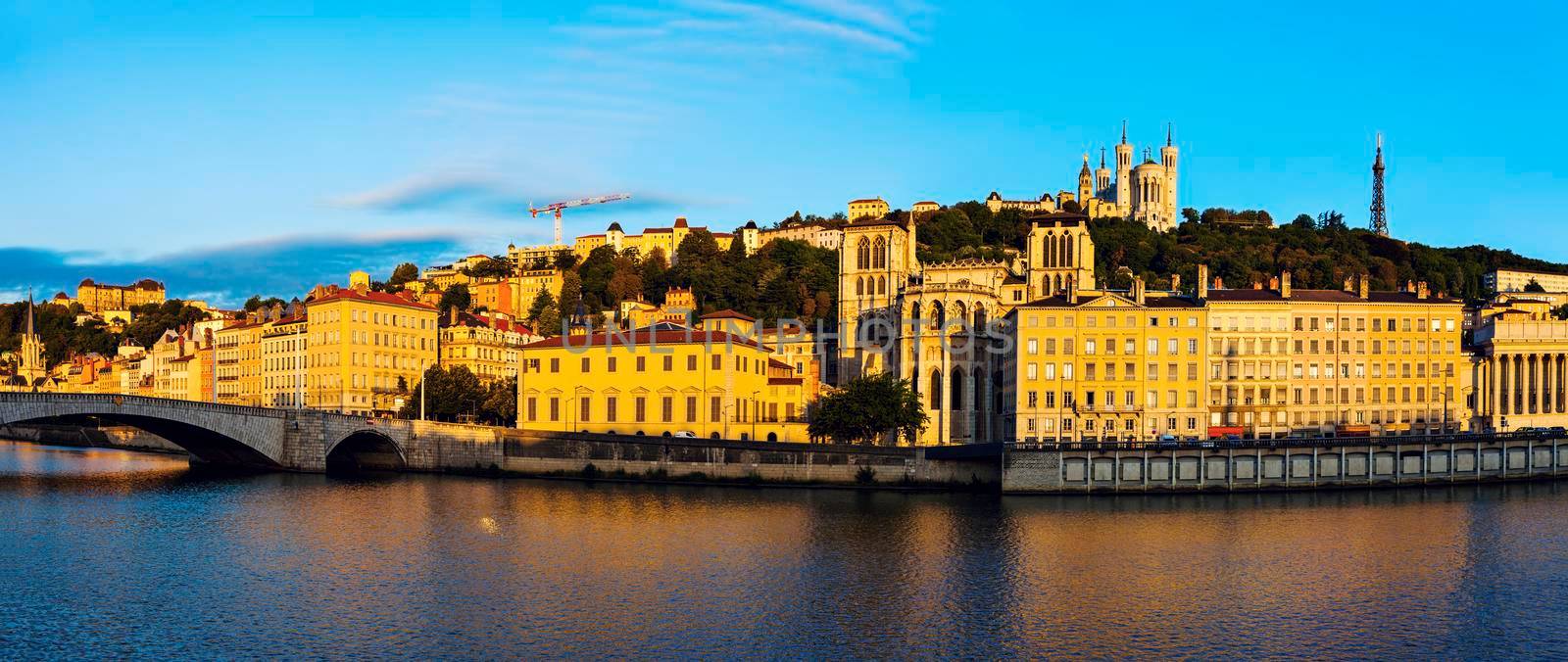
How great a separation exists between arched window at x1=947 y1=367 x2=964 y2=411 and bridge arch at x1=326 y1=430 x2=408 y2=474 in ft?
124

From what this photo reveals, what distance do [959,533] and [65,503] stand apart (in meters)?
42.5

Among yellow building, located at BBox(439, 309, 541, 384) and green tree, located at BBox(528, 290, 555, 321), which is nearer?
yellow building, located at BBox(439, 309, 541, 384)

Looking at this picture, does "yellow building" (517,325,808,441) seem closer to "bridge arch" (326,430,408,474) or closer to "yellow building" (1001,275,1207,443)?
"bridge arch" (326,430,408,474)

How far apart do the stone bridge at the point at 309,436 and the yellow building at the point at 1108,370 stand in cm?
3332

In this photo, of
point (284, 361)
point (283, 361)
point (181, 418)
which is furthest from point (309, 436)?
point (283, 361)

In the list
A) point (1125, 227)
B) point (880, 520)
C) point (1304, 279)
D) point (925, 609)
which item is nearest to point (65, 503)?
point (880, 520)

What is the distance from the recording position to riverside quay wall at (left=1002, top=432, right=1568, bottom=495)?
70938mm

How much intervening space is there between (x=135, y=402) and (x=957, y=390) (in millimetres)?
53340

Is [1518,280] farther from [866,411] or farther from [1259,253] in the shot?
[866,411]

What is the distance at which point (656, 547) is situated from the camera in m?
50.8

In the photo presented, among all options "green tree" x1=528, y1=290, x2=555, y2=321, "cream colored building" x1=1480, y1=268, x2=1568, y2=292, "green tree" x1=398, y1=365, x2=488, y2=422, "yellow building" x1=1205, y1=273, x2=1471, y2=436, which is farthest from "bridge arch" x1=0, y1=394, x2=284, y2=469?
"cream colored building" x1=1480, y1=268, x2=1568, y2=292

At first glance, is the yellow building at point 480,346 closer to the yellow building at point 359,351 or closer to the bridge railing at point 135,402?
the yellow building at point 359,351

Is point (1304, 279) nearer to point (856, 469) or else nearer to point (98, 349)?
point (856, 469)

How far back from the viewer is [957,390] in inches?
3816
